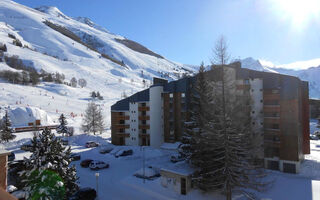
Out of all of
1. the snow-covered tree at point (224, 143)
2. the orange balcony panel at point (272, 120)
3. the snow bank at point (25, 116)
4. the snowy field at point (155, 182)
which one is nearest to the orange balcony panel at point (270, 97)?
the orange balcony panel at point (272, 120)

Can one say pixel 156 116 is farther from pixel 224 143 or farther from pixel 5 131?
pixel 5 131

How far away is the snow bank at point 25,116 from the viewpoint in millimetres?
58131

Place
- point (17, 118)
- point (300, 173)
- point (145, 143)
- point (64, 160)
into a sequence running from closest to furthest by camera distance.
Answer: point (64, 160) < point (300, 173) < point (145, 143) < point (17, 118)

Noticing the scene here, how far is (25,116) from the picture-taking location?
59.7 meters

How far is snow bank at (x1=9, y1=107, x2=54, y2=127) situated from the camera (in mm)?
58131

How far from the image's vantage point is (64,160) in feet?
52.0

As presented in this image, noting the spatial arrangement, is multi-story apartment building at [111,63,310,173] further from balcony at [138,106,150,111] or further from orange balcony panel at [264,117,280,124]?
balcony at [138,106,150,111]

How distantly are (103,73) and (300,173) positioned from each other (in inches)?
6512

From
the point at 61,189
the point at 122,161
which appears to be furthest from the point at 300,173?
the point at 61,189

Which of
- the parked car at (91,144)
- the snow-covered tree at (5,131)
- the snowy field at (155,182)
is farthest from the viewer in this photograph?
the parked car at (91,144)

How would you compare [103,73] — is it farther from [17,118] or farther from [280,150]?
[280,150]

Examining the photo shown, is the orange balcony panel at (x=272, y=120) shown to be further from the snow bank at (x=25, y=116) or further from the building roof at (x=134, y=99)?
the snow bank at (x=25, y=116)

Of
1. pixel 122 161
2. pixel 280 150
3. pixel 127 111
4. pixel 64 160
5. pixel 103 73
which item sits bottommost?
pixel 122 161

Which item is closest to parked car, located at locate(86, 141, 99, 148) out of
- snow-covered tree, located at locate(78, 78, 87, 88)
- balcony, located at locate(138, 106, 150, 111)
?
balcony, located at locate(138, 106, 150, 111)
